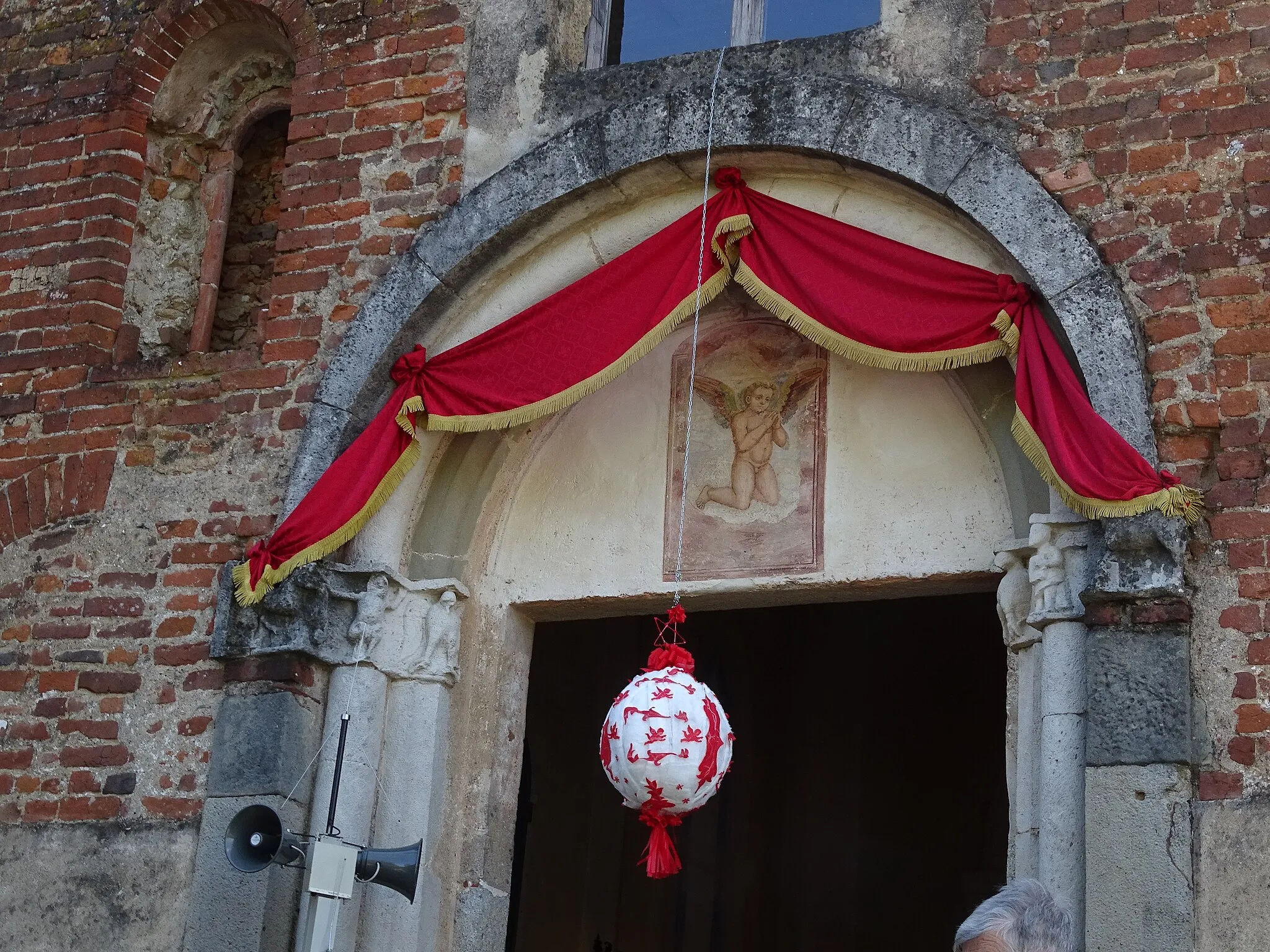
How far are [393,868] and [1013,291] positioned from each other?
94.9 inches

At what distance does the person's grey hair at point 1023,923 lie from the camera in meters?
2.87

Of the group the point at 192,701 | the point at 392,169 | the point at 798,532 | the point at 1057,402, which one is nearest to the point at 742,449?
the point at 798,532

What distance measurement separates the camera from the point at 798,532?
211 inches

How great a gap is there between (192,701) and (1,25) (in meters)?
3.12

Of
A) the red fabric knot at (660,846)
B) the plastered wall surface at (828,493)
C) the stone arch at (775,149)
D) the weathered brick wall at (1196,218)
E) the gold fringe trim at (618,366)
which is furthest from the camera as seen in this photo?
the gold fringe trim at (618,366)

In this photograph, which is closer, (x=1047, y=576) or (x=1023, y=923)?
(x=1023, y=923)

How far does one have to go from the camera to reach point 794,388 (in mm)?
5520

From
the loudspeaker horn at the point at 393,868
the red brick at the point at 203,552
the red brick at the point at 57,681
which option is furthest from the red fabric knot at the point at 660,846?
the red brick at the point at 57,681

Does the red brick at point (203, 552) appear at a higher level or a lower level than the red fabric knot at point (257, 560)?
higher

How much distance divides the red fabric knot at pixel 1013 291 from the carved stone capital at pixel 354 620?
2018 millimetres

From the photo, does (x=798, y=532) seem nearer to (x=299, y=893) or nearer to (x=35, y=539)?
(x=299, y=893)

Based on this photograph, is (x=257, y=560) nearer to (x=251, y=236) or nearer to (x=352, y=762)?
(x=352, y=762)

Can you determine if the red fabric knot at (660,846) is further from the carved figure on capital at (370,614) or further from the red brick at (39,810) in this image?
the red brick at (39,810)

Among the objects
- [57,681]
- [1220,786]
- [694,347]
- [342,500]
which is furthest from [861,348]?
[57,681]
